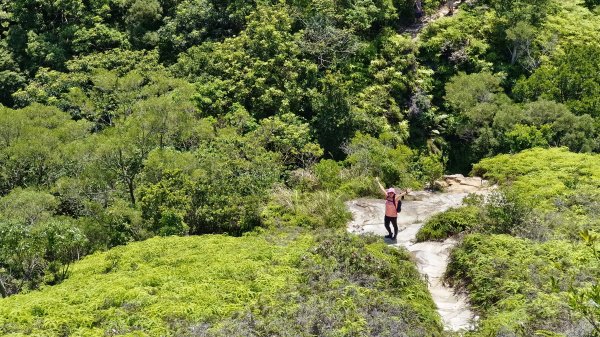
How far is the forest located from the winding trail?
1.27 ft

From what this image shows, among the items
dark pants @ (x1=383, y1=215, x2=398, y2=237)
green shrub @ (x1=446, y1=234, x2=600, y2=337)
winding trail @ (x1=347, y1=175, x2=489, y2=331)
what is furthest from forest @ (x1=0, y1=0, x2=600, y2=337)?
dark pants @ (x1=383, y1=215, x2=398, y2=237)

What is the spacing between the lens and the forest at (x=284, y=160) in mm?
10430

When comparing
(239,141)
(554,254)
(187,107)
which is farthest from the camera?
(187,107)

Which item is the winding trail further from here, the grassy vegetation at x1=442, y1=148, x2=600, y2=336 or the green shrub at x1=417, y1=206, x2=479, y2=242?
the grassy vegetation at x1=442, y1=148, x2=600, y2=336

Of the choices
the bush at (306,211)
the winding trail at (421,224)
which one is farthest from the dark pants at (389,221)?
the bush at (306,211)

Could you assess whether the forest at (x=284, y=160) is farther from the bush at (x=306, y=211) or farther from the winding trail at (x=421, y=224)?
the winding trail at (x=421, y=224)

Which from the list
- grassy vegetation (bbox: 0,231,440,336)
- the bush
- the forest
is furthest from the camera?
the bush

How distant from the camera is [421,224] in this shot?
16.0 meters

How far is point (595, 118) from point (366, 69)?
35.3 ft

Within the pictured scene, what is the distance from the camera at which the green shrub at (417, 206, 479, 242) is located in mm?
14625

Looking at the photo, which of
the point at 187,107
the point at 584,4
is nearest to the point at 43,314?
the point at 187,107

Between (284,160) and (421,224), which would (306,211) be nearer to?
(421,224)

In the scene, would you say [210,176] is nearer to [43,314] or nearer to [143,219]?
[143,219]

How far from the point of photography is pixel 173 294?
422 inches
